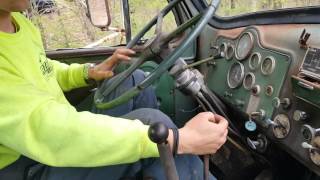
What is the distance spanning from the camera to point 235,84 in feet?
5.12

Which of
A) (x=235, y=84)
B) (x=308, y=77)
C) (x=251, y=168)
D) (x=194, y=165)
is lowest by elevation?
(x=251, y=168)

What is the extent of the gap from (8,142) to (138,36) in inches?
28.5

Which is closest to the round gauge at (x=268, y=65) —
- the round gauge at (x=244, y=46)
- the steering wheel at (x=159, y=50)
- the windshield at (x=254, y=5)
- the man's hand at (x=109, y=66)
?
the round gauge at (x=244, y=46)

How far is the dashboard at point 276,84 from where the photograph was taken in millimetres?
1148

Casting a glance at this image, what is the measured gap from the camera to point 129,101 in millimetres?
1640

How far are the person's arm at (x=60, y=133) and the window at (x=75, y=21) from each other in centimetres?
108

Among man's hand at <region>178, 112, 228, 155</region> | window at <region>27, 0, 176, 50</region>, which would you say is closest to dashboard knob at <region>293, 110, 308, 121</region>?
man's hand at <region>178, 112, 228, 155</region>

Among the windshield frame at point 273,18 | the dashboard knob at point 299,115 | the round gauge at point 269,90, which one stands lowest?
the dashboard knob at point 299,115

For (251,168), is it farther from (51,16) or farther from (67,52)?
(51,16)

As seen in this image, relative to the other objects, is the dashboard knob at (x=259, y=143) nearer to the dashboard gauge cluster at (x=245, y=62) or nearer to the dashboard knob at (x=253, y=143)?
the dashboard knob at (x=253, y=143)

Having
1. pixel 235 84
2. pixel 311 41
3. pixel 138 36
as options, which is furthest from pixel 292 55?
pixel 138 36

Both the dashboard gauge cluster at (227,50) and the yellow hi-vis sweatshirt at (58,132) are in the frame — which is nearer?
the yellow hi-vis sweatshirt at (58,132)

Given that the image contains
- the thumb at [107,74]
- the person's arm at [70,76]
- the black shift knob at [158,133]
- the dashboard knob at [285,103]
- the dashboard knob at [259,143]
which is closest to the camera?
the black shift knob at [158,133]

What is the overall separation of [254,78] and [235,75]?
0.16 m
